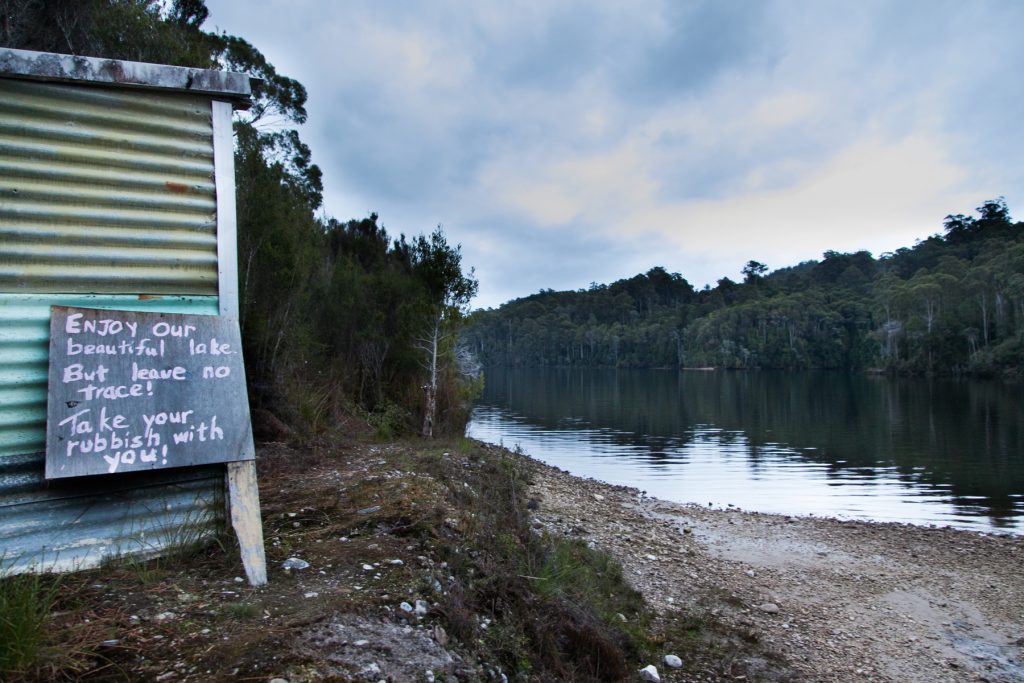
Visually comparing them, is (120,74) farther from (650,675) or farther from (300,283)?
(300,283)

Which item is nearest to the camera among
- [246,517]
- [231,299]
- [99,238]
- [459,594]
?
[99,238]

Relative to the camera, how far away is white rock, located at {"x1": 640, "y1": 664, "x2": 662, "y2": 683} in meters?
6.02

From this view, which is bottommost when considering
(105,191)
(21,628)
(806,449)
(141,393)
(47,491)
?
(806,449)

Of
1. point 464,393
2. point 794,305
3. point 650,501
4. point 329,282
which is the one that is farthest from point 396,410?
point 794,305

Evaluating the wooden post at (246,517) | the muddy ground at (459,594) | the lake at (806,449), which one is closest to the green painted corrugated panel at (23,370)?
the muddy ground at (459,594)

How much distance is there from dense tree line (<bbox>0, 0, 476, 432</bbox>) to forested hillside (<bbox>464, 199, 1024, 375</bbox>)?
77.2 inches

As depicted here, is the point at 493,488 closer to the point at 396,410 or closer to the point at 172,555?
the point at 172,555

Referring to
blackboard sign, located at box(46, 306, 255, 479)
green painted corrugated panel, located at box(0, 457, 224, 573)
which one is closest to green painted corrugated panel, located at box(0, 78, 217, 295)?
blackboard sign, located at box(46, 306, 255, 479)

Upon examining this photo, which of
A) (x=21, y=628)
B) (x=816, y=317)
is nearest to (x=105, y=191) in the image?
(x=21, y=628)

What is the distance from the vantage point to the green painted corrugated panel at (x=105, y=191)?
3.72 metres

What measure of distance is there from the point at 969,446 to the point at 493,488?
2801 cm

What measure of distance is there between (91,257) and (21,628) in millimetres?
2088

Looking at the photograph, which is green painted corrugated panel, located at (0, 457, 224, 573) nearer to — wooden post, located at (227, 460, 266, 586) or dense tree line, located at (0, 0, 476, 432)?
wooden post, located at (227, 460, 266, 586)

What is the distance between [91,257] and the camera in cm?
388
